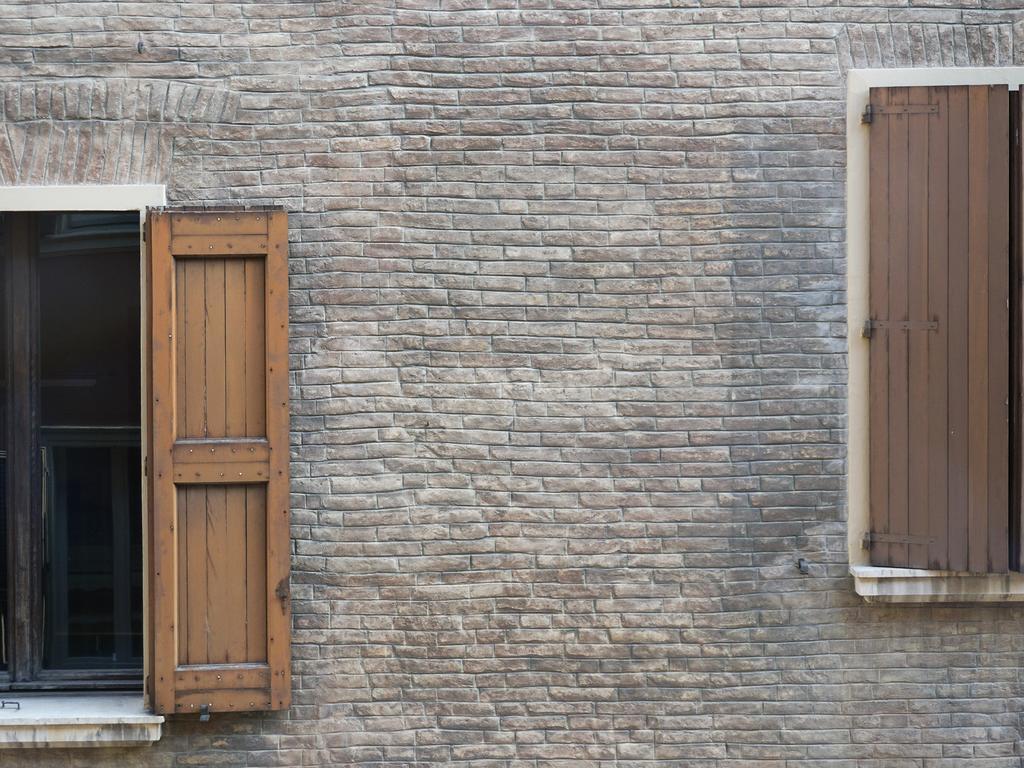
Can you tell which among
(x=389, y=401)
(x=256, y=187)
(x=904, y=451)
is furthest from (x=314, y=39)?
(x=904, y=451)

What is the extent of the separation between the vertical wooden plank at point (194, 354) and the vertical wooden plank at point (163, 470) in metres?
0.06

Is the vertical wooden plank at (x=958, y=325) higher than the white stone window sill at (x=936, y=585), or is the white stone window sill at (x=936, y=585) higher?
the vertical wooden plank at (x=958, y=325)

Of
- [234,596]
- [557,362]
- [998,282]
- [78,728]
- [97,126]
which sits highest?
[97,126]

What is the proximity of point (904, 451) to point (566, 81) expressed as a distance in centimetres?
213

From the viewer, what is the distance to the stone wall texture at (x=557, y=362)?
410cm

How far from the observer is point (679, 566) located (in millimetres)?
4156

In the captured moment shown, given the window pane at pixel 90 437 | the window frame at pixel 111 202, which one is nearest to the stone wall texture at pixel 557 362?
the window frame at pixel 111 202

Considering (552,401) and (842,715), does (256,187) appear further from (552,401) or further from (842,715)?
(842,715)

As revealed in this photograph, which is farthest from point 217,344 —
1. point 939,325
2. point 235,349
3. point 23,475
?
point 939,325

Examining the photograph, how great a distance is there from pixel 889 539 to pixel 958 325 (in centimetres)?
95

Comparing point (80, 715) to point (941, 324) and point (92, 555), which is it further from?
point (941, 324)

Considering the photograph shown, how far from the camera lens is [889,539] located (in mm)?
4094

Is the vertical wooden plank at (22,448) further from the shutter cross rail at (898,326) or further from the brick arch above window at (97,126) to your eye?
the shutter cross rail at (898,326)

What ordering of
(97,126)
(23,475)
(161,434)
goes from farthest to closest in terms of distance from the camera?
(23,475) → (97,126) → (161,434)
